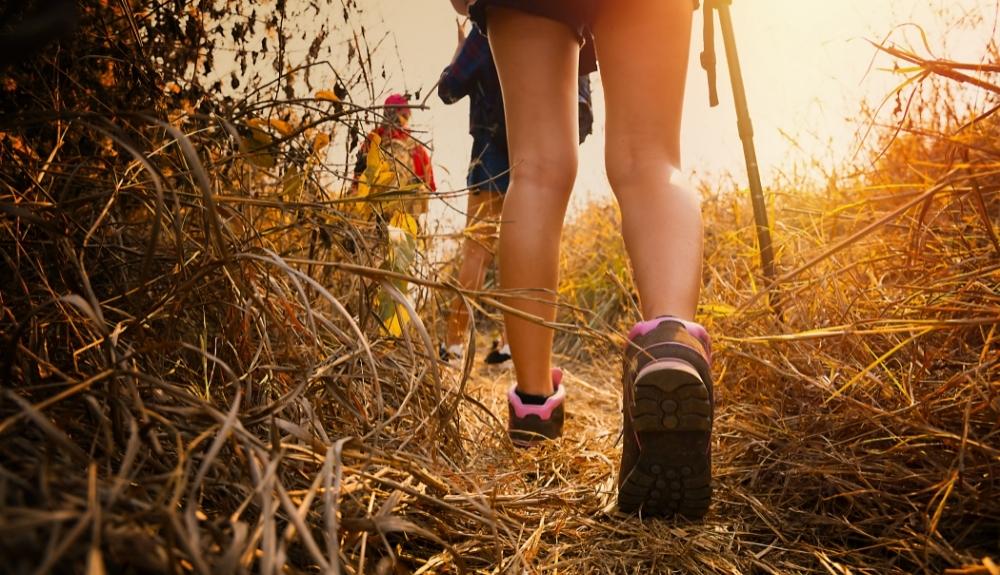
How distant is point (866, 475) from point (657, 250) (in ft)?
1.36

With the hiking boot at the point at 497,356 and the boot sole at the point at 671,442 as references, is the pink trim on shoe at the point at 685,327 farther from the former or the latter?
the hiking boot at the point at 497,356

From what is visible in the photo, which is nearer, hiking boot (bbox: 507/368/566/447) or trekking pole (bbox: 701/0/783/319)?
hiking boot (bbox: 507/368/566/447)

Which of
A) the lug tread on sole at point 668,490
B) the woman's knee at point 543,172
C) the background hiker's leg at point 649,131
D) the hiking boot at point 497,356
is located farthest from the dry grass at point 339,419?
the hiking boot at point 497,356

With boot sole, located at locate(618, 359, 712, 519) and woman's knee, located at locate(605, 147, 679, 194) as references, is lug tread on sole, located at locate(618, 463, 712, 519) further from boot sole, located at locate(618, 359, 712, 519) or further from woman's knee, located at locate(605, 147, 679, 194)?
woman's knee, located at locate(605, 147, 679, 194)

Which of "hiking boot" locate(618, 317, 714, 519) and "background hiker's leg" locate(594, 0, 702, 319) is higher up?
"background hiker's leg" locate(594, 0, 702, 319)

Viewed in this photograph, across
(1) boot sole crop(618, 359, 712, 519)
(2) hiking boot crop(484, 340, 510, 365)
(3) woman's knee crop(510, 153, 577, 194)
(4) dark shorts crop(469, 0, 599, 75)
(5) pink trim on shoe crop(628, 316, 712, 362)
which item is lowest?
(2) hiking boot crop(484, 340, 510, 365)

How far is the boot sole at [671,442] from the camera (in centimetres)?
78

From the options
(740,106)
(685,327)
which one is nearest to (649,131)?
(685,327)

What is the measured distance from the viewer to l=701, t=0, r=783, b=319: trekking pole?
147 centimetres

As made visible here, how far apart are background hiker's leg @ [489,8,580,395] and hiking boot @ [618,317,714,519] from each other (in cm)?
31

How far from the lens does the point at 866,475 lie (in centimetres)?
81

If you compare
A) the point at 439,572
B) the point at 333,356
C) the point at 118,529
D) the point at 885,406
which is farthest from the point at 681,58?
the point at 118,529

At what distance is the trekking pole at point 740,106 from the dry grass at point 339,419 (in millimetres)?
359

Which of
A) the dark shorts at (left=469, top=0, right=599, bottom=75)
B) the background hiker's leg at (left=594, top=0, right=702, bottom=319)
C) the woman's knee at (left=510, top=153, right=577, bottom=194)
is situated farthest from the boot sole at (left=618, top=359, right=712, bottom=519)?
the dark shorts at (left=469, top=0, right=599, bottom=75)
